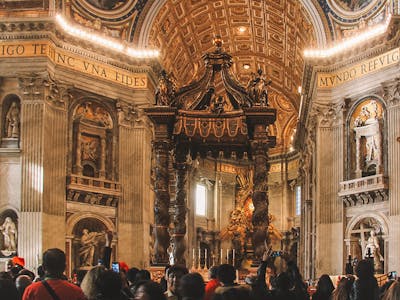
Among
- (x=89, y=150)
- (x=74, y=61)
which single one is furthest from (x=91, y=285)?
(x=89, y=150)

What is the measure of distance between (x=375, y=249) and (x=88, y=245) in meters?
8.74

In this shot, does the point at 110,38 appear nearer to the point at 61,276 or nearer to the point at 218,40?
the point at 218,40

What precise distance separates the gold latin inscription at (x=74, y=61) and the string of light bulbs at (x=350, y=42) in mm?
5753

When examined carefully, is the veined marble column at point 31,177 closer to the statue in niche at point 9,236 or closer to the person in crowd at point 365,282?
the statue in niche at point 9,236

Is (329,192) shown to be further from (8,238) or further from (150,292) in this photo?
(150,292)

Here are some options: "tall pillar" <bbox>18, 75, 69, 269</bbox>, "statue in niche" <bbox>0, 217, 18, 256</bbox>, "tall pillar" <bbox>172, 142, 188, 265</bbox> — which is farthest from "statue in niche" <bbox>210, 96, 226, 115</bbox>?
"statue in niche" <bbox>0, 217, 18, 256</bbox>

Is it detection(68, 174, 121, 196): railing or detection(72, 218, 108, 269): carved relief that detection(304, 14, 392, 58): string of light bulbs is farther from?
detection(72, 218, 108, 269): carved relief

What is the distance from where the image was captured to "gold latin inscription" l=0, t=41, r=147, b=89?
75.0ft

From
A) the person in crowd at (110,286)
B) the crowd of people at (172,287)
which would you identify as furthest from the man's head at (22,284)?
the person in crowd at (110,286)

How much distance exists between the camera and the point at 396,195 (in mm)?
22156

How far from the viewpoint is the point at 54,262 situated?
18.4ft

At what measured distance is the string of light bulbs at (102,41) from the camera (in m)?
23.8

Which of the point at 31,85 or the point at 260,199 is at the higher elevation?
the point at 31,85

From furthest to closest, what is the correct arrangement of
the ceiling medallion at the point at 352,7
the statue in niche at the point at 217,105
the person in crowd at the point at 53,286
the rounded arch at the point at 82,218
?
the ceiling medallion at the point at 352,7 → the rounded arch at the point at 82,218 → the statue in niche at the point at 217,105 → the person in crowd at the point at 53,286
